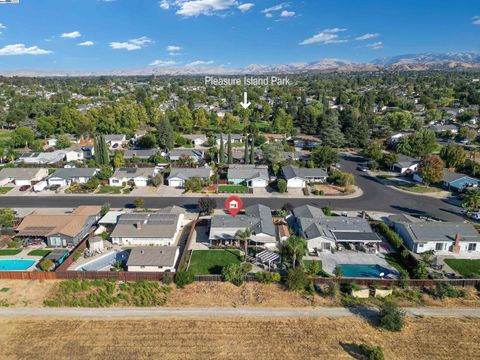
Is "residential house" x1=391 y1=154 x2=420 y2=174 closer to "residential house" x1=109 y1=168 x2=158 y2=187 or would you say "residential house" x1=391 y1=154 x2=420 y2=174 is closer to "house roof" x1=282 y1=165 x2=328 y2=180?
"house roof" x1=282 y1=165 x2=328 y2=180

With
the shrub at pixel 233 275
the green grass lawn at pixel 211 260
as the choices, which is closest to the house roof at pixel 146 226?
the green grass lawn at pixel 211 260

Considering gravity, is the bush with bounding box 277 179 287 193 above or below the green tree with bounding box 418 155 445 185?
below

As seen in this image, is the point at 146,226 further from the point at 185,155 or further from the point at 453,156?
the point at 453,156

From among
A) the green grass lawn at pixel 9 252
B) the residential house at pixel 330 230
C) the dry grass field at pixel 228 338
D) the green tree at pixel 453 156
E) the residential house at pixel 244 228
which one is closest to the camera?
the dry grass field at pixel 228 338

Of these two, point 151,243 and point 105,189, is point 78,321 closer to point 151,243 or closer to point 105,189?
point 151,243

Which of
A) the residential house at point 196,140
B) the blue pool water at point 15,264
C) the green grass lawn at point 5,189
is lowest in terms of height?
the blue pool water at point 15,264

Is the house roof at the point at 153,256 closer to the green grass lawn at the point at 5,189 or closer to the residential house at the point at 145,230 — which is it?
the residential house at the point at 145,230

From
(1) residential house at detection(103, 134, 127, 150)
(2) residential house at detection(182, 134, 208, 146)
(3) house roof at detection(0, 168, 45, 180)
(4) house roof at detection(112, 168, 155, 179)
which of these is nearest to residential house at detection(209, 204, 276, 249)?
(4) house roof at detection(112, 168, 155, 179)
